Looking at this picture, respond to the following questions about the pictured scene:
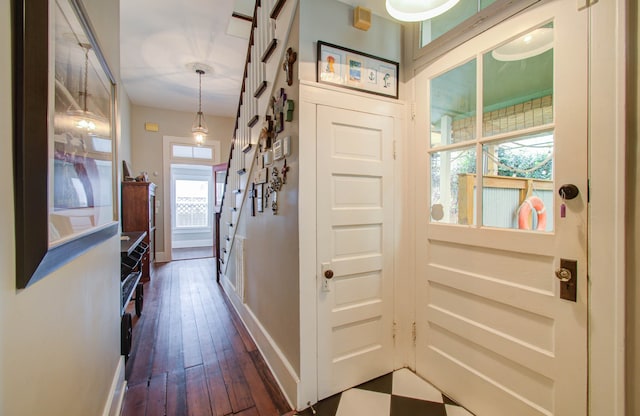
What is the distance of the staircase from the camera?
1.79m

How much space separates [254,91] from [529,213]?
217 cm

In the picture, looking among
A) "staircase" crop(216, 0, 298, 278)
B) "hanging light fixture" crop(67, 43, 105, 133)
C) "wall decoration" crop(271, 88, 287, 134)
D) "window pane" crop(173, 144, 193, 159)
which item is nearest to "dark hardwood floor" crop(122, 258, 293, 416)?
"staircase" crop(216, 0, 298, 278)

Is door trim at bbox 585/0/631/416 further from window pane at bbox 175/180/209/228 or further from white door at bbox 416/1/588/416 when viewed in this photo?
window pane at bbox 175/180/209/228

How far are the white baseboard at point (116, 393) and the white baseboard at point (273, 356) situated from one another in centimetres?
87

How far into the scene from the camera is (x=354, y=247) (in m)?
1.67

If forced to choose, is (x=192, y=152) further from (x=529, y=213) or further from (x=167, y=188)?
(x=529, y=213)

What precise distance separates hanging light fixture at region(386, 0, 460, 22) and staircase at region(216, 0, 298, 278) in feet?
2.07

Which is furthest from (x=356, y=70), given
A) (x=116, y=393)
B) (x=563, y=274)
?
(x=116, y=393)

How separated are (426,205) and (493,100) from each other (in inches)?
26.0

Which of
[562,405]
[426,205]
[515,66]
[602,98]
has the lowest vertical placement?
[562,405]

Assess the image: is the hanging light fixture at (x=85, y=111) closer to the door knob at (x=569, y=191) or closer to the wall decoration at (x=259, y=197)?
the wall decoration at (x=259, y=197)

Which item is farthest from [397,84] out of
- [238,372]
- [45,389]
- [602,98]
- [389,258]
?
[238,372]

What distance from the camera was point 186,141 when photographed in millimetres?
5711

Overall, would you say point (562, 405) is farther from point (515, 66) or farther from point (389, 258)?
point (515, 66)
